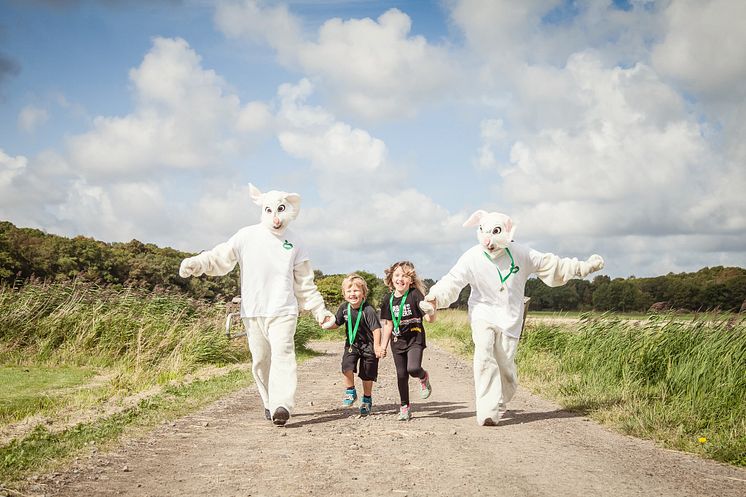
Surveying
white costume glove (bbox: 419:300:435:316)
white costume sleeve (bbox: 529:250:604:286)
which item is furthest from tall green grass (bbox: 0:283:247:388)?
white costume sleeve (bbox: 529:250:604:286)

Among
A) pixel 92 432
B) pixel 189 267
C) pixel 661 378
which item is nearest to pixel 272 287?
pixel 189 267

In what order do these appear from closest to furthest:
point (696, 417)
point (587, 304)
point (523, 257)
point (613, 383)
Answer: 1. point (696, 417)
2. point (523, 257)
3. point (613, 383)
4. point (587, 304)

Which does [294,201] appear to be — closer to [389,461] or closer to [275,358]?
[275,358]

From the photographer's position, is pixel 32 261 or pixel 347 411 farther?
pixel 32 261

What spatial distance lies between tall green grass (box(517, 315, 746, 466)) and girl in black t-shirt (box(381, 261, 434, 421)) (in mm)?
2265

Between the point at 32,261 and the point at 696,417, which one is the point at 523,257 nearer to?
the point at 696,417

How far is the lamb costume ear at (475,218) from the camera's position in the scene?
7951 mm

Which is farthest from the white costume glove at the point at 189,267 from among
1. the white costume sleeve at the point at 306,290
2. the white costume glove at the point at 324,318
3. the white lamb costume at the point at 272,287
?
the white costume glove at the point at 324,318

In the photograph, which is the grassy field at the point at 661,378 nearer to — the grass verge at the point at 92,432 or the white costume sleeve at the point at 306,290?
the white costume sleeve at the point at 306,290

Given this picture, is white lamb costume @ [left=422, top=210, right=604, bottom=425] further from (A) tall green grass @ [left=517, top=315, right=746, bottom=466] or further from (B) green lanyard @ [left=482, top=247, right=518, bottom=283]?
(A) tall green grass @ [left=517, top=315, right=746, bottom=466]

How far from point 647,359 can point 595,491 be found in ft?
17.9

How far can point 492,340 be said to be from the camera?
7.59 m

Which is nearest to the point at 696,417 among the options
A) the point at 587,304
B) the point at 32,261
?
the point at 587,304

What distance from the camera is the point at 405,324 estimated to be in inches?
313
